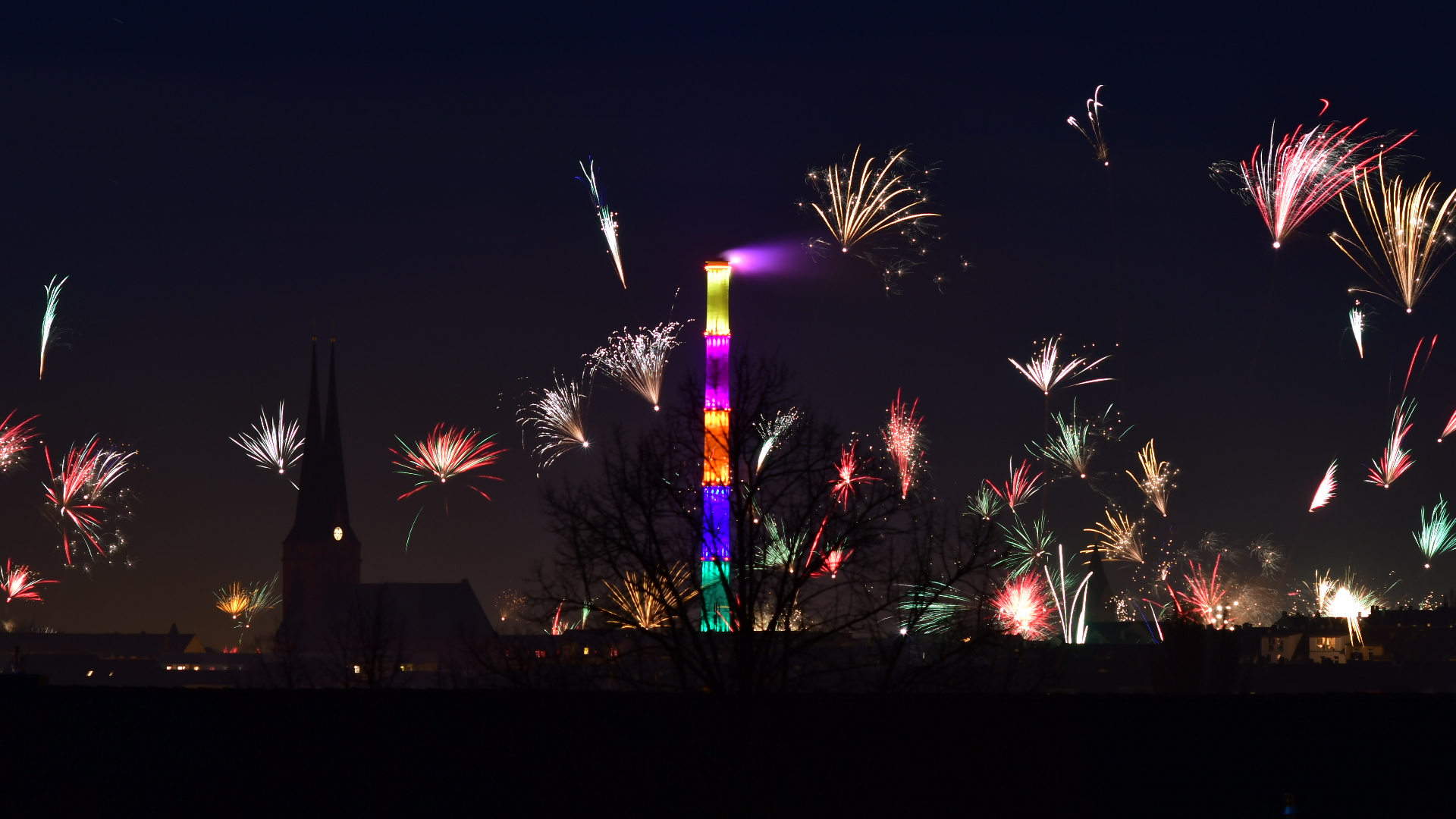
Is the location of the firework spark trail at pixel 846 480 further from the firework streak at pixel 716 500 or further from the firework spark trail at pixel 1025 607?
the firework spark trail at pixel 1025 607

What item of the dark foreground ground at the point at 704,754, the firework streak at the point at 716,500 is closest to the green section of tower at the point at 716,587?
the firework streak at the point at 716,500

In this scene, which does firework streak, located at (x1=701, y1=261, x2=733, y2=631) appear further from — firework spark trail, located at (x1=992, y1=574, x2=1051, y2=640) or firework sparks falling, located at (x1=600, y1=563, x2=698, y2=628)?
firework spark trail, located at (x1=992, y1=574, x2=1051, y2=640)

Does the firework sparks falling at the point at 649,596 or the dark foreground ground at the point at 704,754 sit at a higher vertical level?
the firework sparks falling at the point at 649,596

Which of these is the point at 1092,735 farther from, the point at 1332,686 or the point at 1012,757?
the point at 1332,686

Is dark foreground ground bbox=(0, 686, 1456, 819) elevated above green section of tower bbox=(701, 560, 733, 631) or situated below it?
below

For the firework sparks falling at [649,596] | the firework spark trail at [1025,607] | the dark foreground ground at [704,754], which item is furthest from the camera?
the firework spark trail at [1025,607]

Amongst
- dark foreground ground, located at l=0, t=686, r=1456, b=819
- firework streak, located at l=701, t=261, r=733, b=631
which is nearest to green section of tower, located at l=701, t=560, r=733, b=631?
firework streak, located at l=701, t=261, r=733, b=631

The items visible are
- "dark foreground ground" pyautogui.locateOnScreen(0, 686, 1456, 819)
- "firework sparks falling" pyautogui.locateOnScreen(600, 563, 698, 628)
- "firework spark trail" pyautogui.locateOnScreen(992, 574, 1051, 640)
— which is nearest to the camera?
"firework sparks falling" pyautogui.locateOnScreen(600, 563, 698, 628)

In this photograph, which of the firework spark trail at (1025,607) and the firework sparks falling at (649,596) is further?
the firework spark trail at (1025,607)
